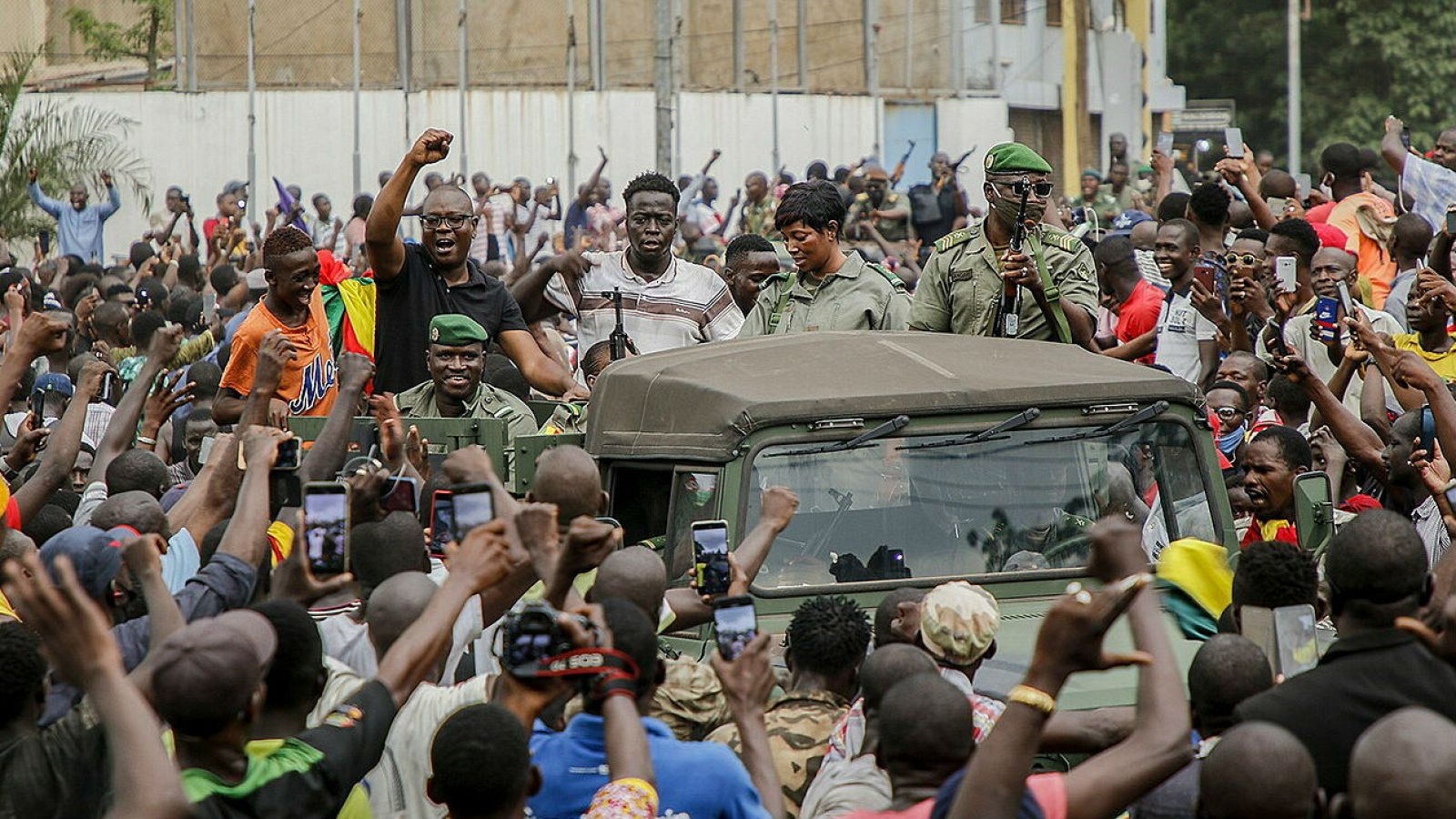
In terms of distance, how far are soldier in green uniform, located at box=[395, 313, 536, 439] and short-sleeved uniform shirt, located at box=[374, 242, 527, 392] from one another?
53 centimetres

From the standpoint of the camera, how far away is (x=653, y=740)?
4227 millimetres

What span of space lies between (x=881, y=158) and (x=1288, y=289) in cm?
2370

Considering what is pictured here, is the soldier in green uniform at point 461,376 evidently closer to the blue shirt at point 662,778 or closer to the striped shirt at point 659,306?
the striped shirt at point 659,306

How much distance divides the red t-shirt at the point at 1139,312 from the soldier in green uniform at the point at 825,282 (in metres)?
2.72

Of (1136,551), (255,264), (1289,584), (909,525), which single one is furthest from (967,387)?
(255,264)

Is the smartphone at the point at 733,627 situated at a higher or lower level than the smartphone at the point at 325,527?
lower

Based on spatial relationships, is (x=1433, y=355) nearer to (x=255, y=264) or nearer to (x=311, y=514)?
(x=311, y=514)

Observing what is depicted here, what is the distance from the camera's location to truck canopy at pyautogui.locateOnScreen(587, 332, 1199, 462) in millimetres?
6293

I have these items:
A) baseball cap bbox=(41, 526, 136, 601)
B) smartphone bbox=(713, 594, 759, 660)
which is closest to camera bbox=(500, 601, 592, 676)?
smartphone bbox=(713, 594, 759, 660)

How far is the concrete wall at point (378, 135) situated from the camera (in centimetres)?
2662

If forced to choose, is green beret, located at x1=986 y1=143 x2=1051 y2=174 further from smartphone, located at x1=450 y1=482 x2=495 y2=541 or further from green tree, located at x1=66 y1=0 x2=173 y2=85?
green tree, located at x1=66 y1=0 x2=173 y2=85

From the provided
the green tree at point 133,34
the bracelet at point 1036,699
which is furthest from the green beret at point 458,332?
the green tree at point 133,34

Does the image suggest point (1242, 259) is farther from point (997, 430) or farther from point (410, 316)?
point (410, 316)

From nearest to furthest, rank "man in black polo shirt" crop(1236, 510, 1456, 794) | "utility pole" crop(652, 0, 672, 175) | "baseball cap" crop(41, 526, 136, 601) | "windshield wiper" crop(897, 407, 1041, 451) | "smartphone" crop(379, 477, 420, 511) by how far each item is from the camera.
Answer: "man in black polo shirt" crop(1236, 510, 1456, 794) < "baseball cap" crop(41, 526, 136, 601) < "smartphone" crop(379, 477, 420, 511) < "windshield wiper" crop(897, 407, 1041, 451) < "utility pole" crop(652, 0, 672, 175)
